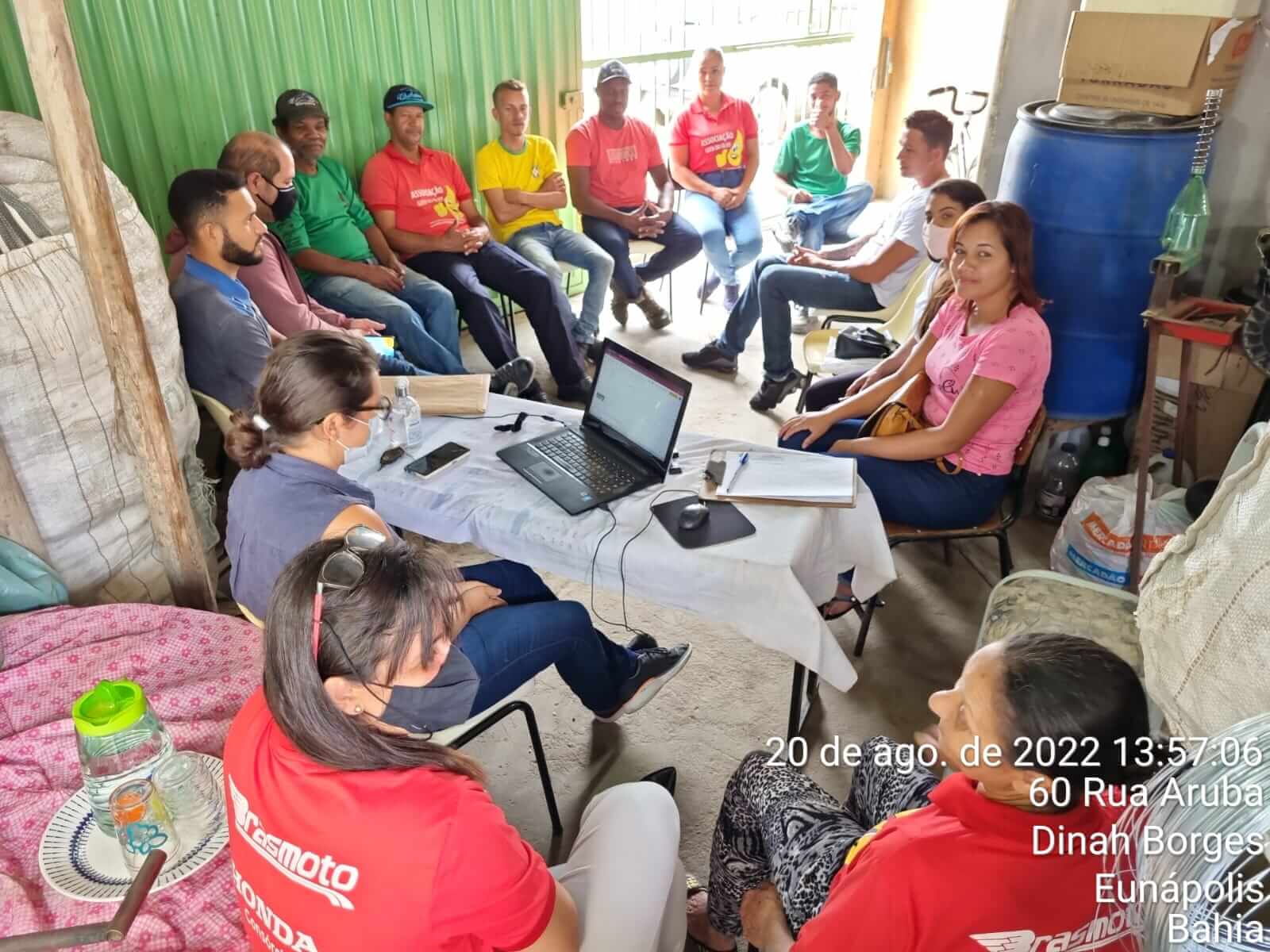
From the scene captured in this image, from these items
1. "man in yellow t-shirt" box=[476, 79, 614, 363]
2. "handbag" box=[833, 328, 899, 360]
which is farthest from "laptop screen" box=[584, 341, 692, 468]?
"man in yellow t-shirt" box=[476, 79, 614, 363]

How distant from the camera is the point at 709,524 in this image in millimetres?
1935

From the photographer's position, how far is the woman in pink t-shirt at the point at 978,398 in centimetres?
234

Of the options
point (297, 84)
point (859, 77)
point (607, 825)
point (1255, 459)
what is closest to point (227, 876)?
point (607, 825)

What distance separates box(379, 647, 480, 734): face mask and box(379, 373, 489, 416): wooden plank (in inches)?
44.0

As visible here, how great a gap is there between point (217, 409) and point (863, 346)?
2.17 metres

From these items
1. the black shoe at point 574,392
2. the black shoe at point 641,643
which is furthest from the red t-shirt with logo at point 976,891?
the black shoe at point 574,392

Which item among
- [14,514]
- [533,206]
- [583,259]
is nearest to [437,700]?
[14,514]

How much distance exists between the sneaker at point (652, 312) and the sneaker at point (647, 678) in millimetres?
2662

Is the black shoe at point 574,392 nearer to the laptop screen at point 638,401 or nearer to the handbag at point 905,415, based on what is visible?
the handbag at point 905,415

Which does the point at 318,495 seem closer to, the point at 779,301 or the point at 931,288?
the point at 931,288

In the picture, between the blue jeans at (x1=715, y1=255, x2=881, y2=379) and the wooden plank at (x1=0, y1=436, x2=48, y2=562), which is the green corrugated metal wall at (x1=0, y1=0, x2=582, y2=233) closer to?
the wooden plank at (x1=0, y1=436, x2=48, y2=562)

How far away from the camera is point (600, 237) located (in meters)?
4.54

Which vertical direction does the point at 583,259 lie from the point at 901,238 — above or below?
below

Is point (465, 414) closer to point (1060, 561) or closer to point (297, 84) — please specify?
point (1060, 561)
